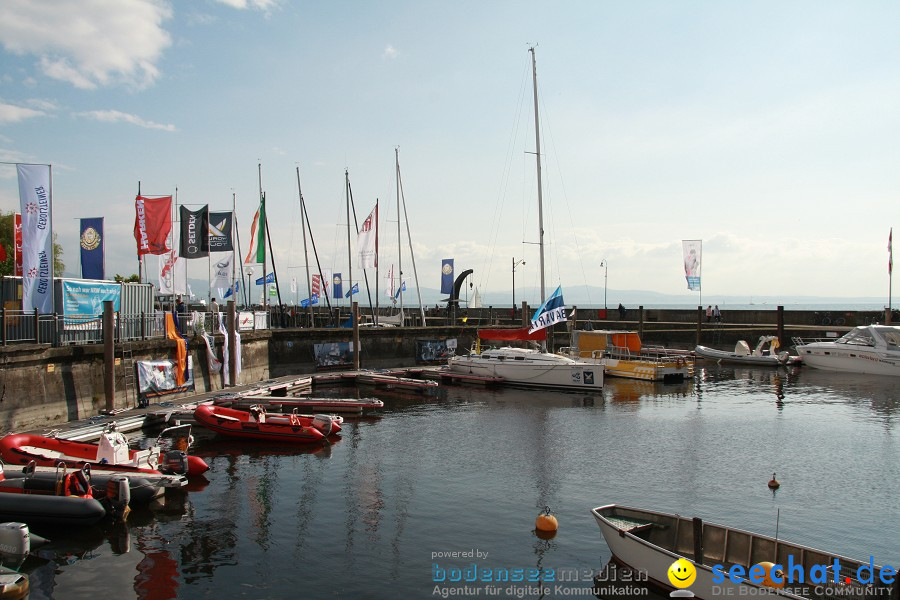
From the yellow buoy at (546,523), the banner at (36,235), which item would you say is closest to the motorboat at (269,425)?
the banner at (36,235)

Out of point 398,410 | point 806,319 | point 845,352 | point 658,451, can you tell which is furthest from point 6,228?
point 806,319

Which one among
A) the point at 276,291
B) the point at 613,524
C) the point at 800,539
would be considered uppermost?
the point at 276,291

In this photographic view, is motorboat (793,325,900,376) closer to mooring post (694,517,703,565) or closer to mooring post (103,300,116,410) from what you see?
mooring post (694,517,703,565)

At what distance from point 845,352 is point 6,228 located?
6445 cm

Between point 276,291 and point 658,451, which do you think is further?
point 276,291

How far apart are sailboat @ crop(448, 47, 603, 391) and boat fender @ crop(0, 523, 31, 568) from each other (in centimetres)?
2891

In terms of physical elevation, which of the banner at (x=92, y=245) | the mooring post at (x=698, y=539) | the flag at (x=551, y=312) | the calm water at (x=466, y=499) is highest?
the banner at (x=92, y=245)

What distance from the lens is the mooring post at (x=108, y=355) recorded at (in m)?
26.0

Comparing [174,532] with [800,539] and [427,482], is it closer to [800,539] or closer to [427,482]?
[427,482]

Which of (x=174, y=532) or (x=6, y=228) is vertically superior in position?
(x=6, y=228)

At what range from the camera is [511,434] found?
26875mm

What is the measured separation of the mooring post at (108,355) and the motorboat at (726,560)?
20957mm

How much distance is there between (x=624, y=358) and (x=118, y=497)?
34032 millimetres

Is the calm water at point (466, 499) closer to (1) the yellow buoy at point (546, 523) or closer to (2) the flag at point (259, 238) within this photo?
(1) the yellow buoy at point (546, 523)
